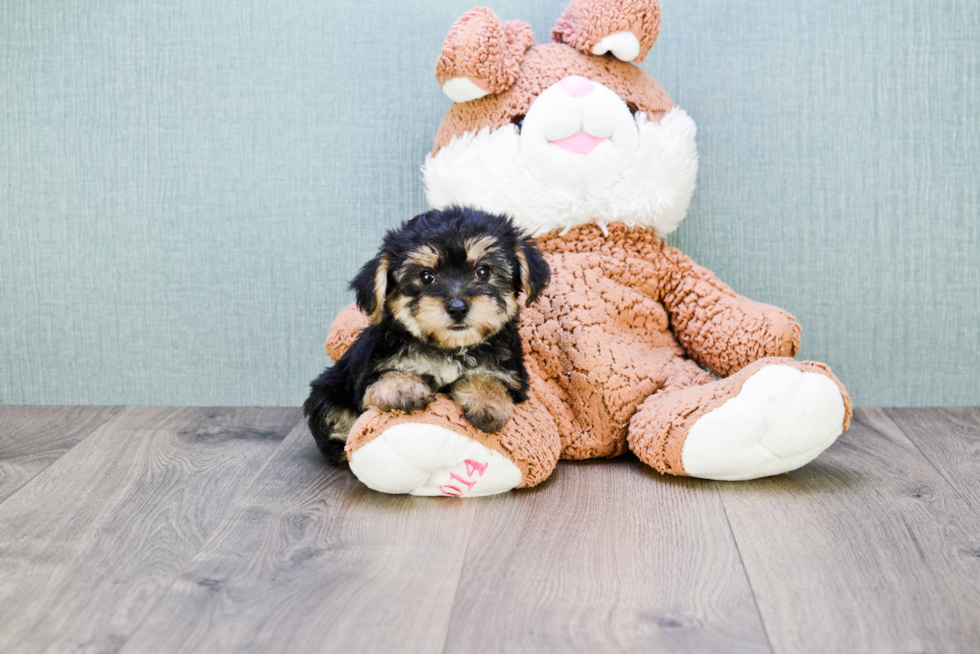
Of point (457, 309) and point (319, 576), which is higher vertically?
point (457, 309)

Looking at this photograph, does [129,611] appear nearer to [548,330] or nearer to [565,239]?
[548,330]

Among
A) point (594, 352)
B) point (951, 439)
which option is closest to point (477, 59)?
point (594, 352)

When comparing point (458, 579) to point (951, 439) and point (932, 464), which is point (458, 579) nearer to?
point (932, 464)

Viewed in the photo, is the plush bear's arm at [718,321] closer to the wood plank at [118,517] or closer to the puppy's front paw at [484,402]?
the puppy's front paw at [484,402]

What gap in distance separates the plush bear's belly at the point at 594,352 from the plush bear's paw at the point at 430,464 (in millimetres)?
→ 340

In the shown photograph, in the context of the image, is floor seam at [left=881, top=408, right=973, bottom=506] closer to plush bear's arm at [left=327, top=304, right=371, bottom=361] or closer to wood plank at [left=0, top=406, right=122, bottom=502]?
plush bear's arm at [left=327, top=304, right=371, bottom=361]

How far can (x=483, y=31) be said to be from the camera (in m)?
2.29

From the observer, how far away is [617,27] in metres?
2.33

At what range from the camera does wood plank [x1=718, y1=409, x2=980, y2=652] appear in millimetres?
1441

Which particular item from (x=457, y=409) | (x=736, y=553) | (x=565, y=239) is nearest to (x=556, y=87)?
(x=565, y=239)

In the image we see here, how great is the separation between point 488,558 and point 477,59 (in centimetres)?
136

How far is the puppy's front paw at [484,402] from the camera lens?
198 centimetres

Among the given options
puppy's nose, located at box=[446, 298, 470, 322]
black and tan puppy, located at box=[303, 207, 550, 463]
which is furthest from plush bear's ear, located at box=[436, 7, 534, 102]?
puppy's nose, located at box=[446, 298, 470, 322]

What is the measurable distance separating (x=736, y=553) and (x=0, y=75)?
2.88m
